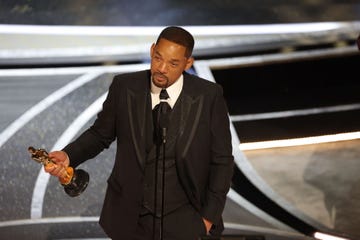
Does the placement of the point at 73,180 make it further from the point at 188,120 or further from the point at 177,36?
the point at 177,36

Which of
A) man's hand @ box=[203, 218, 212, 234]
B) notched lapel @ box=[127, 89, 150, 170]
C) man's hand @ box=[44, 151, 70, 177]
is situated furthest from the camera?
man's hand @ box=[203, 218, 212, 234]

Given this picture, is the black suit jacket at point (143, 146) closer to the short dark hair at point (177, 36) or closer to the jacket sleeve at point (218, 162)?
the jacket sleeve at point (218, 162)

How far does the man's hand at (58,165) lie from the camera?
238cm

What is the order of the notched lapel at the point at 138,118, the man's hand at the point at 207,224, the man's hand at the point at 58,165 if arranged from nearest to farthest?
the man's hand at the point at 58,165 < the notched lapel at the point at 138,118 < the man's hand at the point at 207,224

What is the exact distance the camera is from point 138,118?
102 inches

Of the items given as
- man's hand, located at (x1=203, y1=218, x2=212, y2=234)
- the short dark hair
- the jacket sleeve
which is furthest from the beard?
man's hand, located at (x1=203, y1=218, x2=212, y2=234)

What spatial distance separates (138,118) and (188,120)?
19 centimetres

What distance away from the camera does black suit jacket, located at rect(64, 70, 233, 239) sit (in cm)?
259

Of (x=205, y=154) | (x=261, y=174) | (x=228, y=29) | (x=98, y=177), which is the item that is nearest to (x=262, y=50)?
(x=228, y=29)

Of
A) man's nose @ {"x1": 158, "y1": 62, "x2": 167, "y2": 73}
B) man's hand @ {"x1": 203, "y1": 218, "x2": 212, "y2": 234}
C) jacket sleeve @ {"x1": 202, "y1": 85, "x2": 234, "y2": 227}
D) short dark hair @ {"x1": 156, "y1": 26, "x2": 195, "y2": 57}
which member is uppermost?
short dark hair @ {"x1": 156, "y1": 26, "x2": 195, "y2": 57}

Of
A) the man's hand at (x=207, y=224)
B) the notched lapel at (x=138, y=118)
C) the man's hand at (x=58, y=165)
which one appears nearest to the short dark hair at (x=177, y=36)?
the notched lapel at (x=138, y=118)

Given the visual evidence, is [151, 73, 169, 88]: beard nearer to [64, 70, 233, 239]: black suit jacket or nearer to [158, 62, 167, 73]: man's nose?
[158, 62, 167, 73]: man's nose

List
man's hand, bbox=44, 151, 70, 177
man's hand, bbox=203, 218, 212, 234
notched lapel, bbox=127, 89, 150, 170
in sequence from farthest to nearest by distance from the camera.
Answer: man's hand, bbox=203, 218, 212, 234
notched lapel, bbox=127, 89, 150, 170
man's hand, bbox=44, 151, 70, 177

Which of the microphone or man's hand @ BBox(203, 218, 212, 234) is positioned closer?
the microphone
